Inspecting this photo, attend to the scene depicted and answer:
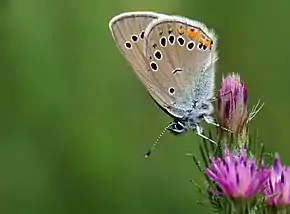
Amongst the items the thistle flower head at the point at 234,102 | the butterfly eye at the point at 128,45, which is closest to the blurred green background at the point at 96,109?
the butterfly eye at the point at 128,45

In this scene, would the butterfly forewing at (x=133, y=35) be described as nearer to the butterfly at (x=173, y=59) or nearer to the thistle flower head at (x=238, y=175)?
the butterfly at (x=173, y=59)

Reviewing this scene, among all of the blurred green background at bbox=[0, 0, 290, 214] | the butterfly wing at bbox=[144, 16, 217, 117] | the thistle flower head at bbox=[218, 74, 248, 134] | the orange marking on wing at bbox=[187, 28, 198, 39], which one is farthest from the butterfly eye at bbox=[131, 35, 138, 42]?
the blurred green background at bbox=[0, 0, 290, 214]

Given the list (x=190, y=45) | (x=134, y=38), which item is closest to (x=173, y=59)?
(x=190, y=45)

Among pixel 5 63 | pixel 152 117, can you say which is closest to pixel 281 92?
pixel 152 117

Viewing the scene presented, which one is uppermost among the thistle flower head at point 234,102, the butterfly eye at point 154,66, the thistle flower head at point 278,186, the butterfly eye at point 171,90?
the butterfly eye at point 154,66

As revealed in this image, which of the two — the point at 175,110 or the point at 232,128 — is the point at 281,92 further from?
the point at 232,128

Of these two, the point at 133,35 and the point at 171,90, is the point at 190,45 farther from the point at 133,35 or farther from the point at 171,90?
the point at 133,35
